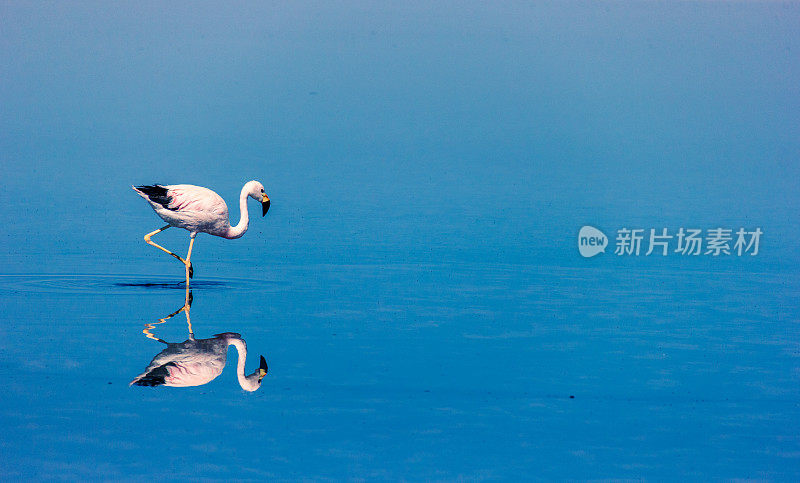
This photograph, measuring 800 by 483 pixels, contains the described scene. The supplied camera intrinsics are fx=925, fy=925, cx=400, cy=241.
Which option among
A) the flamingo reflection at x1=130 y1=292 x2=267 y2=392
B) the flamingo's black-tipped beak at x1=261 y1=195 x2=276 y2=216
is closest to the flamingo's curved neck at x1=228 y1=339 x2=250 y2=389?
the flamingo reflection at x1=130 y1=292 x2=267 y2=392

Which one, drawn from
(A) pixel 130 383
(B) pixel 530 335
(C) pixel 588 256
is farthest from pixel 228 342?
(C) pixel 588 256

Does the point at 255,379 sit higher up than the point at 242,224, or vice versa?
the point at 242,224

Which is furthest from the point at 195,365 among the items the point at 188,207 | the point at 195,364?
the point at 188,207

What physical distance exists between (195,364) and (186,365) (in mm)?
94

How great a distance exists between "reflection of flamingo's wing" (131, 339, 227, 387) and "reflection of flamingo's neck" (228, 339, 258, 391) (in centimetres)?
13

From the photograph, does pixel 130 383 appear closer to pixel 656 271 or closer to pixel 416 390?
pixel 416 390

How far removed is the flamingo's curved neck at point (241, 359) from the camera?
29.0ft

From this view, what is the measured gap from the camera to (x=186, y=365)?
9.16 meters

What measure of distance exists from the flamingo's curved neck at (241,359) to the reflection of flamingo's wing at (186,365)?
13 cm

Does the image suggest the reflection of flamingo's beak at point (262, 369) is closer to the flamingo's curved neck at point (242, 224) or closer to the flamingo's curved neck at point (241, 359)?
the flamingo's curved neck at point (241, 359)

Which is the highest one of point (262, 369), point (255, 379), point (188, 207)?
point (188, 207)

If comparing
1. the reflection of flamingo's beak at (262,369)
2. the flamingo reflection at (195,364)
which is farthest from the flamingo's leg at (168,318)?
the reflection of flamingo's beak at (262,369)

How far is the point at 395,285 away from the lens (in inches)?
523

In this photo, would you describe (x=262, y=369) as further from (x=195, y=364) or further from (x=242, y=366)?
(x=195, y=364)
